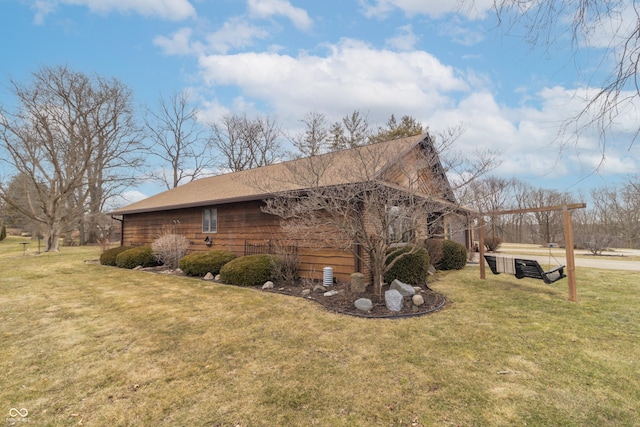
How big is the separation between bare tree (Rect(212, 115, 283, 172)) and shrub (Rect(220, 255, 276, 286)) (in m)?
18.0

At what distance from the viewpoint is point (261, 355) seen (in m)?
3.80

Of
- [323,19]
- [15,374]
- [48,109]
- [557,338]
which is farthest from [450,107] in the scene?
[48,109]

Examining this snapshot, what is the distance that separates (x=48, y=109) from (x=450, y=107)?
930 inches

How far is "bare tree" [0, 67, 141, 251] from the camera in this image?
1828cm

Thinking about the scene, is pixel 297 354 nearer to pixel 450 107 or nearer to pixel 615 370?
pixel 615 370

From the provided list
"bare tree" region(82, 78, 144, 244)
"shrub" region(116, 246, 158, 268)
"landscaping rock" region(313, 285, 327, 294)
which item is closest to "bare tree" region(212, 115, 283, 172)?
"bare tree" region(82, 78, 144, 244)

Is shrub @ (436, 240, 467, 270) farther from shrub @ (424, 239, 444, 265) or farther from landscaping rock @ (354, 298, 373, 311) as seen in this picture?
landscaping rock @ (354, 298, 373, 311)

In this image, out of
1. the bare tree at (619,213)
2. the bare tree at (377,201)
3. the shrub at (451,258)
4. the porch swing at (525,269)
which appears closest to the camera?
the bare tree at (377,201)

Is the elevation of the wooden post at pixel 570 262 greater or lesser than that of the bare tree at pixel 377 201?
lesser

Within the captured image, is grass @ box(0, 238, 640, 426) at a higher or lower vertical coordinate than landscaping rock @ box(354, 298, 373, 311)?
lower

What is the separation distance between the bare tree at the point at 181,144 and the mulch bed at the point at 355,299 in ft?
73.9

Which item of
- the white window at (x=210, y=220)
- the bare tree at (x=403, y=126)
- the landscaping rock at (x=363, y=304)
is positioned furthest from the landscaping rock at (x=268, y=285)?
the bare tree at (x=403, y=126)

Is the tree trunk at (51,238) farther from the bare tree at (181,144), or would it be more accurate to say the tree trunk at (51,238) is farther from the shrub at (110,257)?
the shrub at (110,257)

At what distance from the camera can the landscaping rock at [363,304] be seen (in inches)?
221
